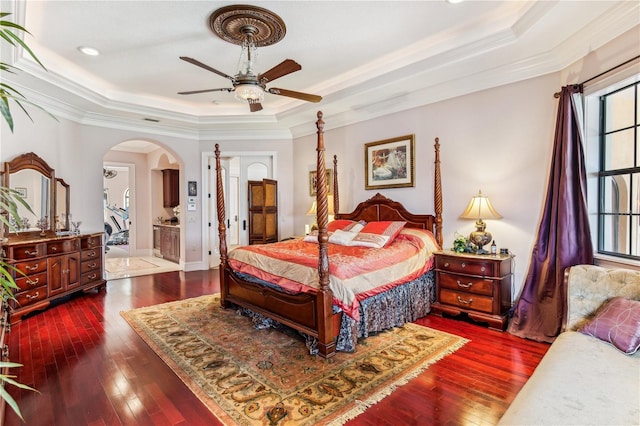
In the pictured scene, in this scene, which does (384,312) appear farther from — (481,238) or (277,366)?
(481,238)

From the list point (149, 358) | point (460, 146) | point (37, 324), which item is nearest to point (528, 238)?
point (460, 146)

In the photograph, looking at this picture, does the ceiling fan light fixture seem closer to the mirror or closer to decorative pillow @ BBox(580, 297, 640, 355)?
decorative pillow @ BBox(580, 297, 640, 355)

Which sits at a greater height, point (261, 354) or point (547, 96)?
point (547, 96)

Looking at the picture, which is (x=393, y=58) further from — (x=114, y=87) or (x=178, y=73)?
(x=114, y=87)

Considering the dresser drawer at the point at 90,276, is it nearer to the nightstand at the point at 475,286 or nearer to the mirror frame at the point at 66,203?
the mirror frame at the point at 66,203

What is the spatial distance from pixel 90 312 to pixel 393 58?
15.9 feet

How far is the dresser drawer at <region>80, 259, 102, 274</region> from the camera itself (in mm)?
4898

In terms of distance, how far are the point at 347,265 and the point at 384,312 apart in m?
0.72

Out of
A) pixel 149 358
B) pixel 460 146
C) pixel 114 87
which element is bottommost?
pixel 149 358

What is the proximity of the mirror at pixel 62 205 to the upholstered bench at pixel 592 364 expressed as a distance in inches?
230

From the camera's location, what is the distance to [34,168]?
4.48m

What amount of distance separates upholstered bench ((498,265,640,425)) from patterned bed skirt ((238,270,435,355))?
4.83 feet

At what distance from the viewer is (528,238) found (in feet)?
12.2

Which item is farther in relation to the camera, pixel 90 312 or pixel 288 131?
pixel 288 131
